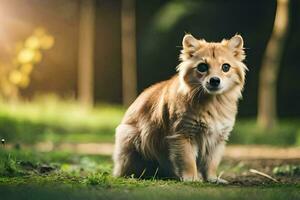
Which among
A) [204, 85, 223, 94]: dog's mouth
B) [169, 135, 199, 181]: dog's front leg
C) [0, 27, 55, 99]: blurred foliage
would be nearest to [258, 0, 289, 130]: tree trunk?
[0, 27, 55, 99]: blurred foliage

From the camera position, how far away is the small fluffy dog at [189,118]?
18.8 ft

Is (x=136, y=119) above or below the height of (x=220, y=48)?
below

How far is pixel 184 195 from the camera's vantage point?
487cm

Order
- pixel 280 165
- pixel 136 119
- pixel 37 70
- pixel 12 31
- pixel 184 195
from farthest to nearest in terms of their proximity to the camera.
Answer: pixel 37 70, pixel 12 31, pixel 280 165, pixel 136 119, pixel 184 195

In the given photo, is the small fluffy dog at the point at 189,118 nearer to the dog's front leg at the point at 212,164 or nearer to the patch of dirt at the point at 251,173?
the dog's front leg at the point at 212,164

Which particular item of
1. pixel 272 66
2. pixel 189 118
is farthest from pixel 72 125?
pixel 189 118

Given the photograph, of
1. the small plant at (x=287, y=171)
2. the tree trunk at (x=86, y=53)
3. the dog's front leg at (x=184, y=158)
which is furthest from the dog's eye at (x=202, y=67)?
the tree trunk at (x=86, y=53)

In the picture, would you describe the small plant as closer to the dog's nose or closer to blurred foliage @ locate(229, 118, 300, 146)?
the dog's nose

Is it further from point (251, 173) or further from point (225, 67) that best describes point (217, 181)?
point (251, 173)

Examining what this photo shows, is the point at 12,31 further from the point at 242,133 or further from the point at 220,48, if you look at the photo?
the point at 220,48

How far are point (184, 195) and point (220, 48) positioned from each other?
142 centimetres

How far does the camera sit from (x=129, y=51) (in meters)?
14.7

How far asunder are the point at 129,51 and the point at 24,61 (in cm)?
223

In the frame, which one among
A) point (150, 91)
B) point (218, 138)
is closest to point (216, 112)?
point (218, 138)
